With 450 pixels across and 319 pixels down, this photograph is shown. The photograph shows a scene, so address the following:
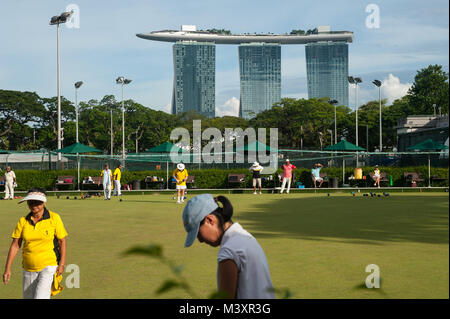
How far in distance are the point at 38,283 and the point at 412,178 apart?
29.0 meters

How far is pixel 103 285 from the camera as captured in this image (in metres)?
7.67

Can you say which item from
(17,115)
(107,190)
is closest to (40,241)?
(107,190)

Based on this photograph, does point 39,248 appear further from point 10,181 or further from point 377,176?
point 377,176

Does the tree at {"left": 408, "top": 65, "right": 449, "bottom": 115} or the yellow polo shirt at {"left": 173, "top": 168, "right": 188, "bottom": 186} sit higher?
the tree at {"left": 408, "top": 65, "right": 449, "bottom": 115}

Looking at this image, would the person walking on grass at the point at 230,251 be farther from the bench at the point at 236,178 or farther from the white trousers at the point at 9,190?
the bench at the point at 236,178

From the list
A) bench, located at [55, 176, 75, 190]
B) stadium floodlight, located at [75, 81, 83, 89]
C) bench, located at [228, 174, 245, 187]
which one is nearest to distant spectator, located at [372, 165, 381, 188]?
bench, located at [228, 174, 245, 187]

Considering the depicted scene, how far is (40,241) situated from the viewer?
5.71 meters

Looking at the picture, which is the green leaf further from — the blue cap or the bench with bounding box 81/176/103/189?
the bench with bounding box 81/176/103/189

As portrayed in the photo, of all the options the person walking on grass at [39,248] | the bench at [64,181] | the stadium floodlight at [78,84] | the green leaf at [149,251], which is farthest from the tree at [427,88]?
the green leaf at [149,251]

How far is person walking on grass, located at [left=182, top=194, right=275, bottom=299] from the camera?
2.77 meters

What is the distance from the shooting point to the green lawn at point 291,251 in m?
7.29

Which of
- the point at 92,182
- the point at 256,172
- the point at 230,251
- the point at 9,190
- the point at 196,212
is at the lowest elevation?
the point at 9,190

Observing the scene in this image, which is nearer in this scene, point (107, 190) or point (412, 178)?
point (107, 190)

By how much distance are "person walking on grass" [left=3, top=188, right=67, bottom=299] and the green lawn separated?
1145 millimetres
